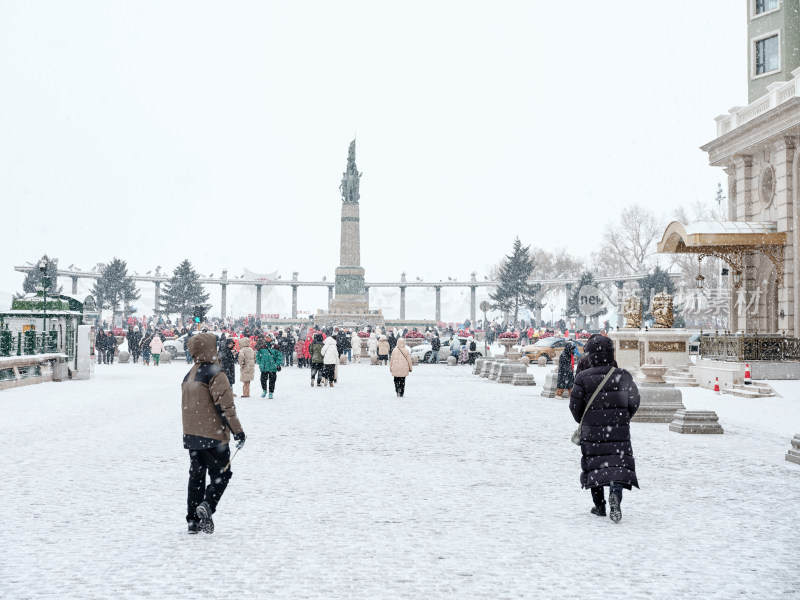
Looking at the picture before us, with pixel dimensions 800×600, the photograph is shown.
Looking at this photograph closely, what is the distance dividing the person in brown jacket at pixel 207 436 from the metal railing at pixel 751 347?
20.0 meters

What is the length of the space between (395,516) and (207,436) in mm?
1815

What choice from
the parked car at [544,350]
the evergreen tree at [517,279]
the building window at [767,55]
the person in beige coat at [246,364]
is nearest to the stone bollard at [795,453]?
the person in beige coat at [246,364]

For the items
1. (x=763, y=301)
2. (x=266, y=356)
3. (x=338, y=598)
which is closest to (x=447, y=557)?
(x=338, y=598)

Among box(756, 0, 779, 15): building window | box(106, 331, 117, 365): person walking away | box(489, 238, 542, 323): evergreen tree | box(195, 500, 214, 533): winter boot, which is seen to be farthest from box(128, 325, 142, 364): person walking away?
box(489, 238, 542, 323): evergreen tree

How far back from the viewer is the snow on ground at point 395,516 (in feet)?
16.6

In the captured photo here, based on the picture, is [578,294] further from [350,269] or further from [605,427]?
[605,427]

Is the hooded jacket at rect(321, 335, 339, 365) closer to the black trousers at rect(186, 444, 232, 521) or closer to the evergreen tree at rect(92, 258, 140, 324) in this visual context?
the black trousers at rect(186, 444, 232, 521)

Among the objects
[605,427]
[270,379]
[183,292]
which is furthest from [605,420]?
[183,292]

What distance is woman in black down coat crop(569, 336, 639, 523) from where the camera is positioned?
266 inches

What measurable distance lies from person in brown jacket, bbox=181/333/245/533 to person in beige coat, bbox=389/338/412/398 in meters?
12.9

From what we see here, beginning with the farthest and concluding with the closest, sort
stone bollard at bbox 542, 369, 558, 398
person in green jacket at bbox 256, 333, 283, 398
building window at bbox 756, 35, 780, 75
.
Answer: building window at bbox 756, 35, 780, 75
stone bollard at bbox 542, 369, 558, 398
person in green jacket at bbox 256, 333, 283, 398

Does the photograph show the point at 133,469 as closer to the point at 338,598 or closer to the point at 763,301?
the point at 338,598

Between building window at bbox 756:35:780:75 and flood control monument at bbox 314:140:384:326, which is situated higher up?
building window at bbox 756:35:780:75

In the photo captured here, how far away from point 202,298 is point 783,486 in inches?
3529
